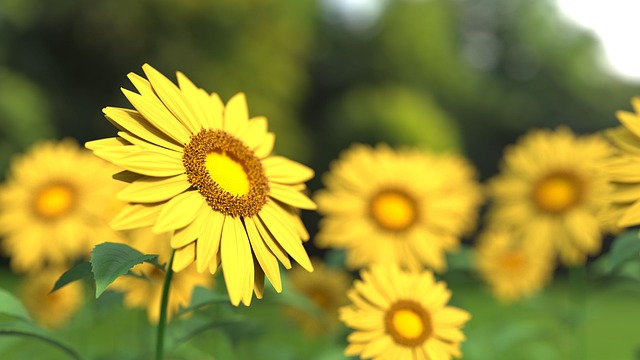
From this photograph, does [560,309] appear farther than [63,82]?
No

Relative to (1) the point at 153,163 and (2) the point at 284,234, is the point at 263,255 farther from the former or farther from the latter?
(1) the point at 153,163

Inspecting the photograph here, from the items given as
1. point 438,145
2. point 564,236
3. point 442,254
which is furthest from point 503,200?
point 438,145

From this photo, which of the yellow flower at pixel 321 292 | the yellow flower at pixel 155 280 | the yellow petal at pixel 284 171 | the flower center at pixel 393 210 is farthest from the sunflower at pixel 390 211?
the yellow petal at pixel 284 171

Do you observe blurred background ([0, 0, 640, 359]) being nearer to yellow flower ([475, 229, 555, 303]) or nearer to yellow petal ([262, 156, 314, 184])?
yellow flower ([475, 229, 555, 303])

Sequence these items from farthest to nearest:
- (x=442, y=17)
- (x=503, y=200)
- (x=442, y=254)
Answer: (x=442, y=17)
(x=503, y=200)
(x=442, y=254)

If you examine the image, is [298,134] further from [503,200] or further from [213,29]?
[503,200]

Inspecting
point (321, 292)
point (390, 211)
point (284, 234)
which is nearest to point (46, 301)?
point (321, 292)
